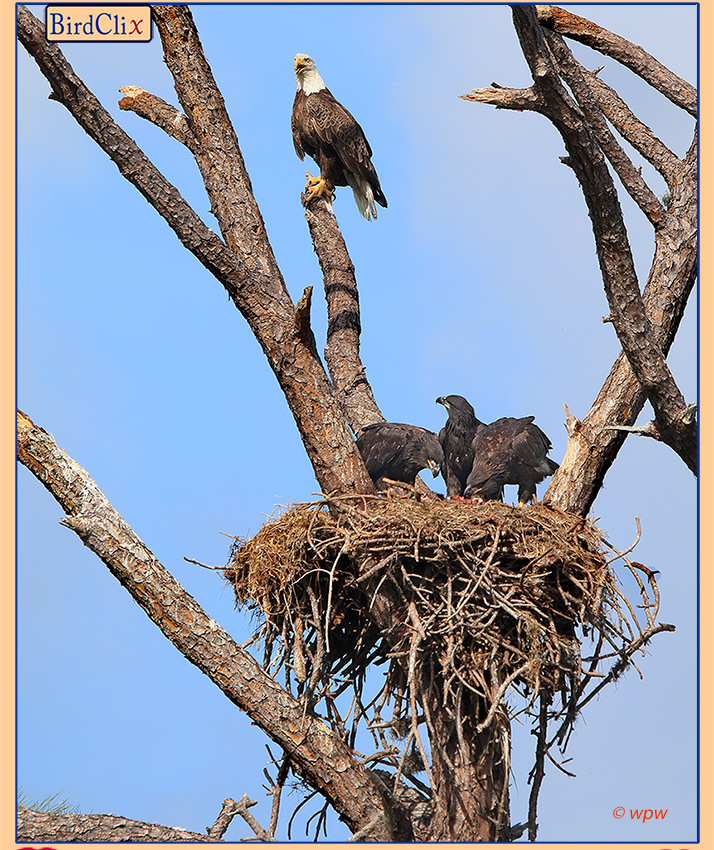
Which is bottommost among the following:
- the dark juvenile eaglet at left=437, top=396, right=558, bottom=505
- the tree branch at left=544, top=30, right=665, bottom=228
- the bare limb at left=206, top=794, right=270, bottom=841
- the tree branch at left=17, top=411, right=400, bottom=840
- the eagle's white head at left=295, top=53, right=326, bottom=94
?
the bare limb at left=206, top=794, right=270, bottom=841

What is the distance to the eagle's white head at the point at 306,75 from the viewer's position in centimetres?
1091

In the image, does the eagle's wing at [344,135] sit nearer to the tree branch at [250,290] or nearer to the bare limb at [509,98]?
the tree branch at [250,290]

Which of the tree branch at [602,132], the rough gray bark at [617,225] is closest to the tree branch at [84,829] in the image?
the rough gray bark at [617,225]

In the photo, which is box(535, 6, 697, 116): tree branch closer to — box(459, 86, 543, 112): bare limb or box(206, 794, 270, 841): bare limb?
box(459, 86, 543, 112): bare limb

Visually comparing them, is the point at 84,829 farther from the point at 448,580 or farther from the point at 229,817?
the point at 448,580

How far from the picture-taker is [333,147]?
10.2 meters

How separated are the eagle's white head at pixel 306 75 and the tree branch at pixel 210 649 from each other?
6.83 metres

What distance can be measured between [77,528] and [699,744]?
356cm

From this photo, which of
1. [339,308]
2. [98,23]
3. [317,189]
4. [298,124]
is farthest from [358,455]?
[298,124]

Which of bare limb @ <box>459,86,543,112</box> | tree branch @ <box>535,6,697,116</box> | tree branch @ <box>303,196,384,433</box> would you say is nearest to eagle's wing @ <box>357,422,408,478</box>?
tree branch @ <box>303,196,384,433</box>

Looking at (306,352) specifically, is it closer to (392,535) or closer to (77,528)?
(392,535)

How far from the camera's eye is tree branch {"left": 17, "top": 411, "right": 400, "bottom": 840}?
17.8 feet

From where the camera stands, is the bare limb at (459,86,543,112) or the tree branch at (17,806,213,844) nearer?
the bare limb at (459,86,543,112)

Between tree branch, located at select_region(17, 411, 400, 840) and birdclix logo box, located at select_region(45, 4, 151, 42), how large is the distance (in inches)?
103
